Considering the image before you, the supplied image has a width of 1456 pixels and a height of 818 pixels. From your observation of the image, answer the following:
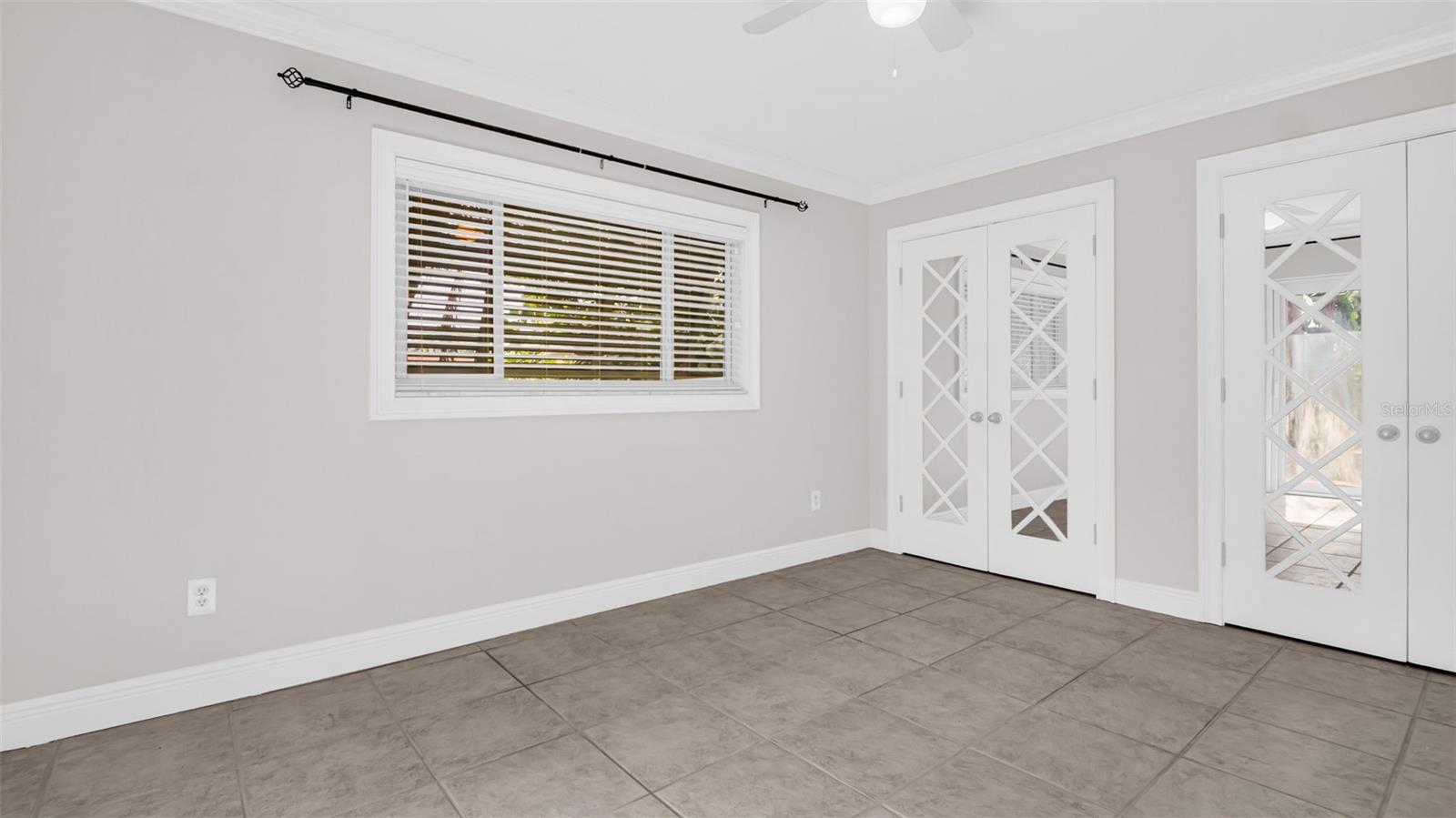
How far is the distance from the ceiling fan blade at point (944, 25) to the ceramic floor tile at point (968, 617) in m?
2.43

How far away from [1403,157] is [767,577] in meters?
3.45

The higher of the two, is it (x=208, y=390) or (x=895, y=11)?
(x=895, y=11)

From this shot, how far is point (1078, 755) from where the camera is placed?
205 centimetres

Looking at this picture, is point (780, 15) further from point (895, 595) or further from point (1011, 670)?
point (895, 595)

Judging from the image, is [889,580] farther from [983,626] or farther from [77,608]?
[77,608]

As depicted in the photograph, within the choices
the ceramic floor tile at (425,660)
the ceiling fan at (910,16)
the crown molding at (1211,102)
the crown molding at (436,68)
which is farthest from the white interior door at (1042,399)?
the ceramic floor tile at (425,660)

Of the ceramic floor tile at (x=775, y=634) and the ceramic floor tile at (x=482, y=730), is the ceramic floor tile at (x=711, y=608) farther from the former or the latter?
the ceramic floor tile at (x=482, y=730)

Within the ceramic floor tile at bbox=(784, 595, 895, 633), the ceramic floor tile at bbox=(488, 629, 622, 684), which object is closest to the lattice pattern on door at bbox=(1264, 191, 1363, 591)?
the ceramic floor tile at bbox=(784, 595, 895, 633)

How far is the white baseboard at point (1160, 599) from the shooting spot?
3.26 meters

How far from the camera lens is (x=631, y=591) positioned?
3531mm

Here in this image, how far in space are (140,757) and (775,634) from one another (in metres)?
2.25

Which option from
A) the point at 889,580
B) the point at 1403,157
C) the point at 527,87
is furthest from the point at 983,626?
the point at 527,87

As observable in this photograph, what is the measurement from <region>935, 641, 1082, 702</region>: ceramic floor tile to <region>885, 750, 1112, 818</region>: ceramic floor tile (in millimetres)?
563

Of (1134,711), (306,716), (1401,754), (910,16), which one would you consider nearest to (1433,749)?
(1401,754)
